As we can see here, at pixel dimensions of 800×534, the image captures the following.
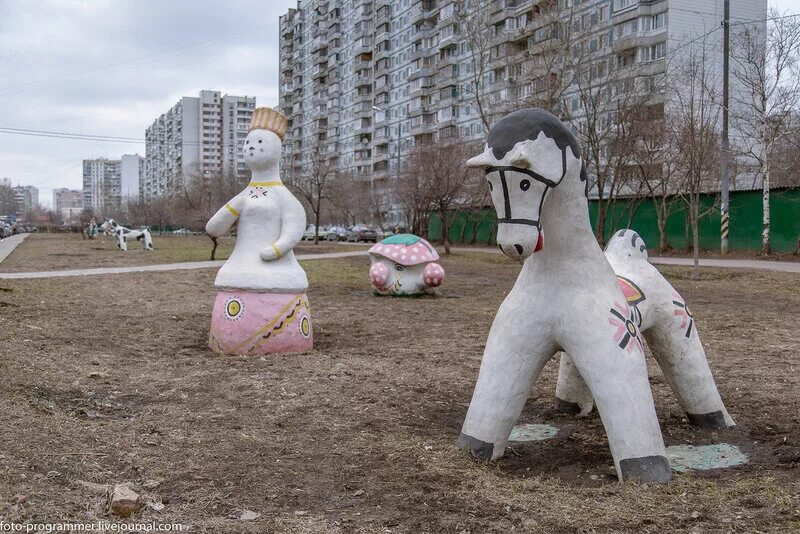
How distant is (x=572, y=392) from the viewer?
17.3 feet

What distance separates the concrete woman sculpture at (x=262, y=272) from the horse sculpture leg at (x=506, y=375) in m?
3.38

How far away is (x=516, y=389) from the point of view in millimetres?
4090

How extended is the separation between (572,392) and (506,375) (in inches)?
54.9

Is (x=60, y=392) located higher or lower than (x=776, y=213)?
lower

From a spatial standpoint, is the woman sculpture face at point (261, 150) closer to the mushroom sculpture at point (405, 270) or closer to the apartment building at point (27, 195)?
the mushroom sculpture at point (405, 270)

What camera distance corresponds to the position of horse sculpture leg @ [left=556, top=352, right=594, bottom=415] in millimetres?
5227

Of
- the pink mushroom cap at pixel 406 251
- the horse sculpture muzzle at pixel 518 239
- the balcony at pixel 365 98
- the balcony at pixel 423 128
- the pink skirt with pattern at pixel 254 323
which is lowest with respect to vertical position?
the pink skirt with pattern at pixel 254 323

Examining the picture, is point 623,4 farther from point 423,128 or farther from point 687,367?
point 687,367

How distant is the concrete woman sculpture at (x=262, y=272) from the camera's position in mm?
7055

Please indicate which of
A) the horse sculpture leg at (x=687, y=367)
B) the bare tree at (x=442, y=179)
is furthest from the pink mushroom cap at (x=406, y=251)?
the bare tree at (x=442, y=179)

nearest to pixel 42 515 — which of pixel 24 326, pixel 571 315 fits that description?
pixel 571 315

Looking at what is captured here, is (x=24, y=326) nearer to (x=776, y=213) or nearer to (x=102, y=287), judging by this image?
(x=102, y=287)

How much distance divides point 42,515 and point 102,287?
11.3 m

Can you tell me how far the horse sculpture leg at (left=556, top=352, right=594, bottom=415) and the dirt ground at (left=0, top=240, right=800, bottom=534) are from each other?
0.35 feet
